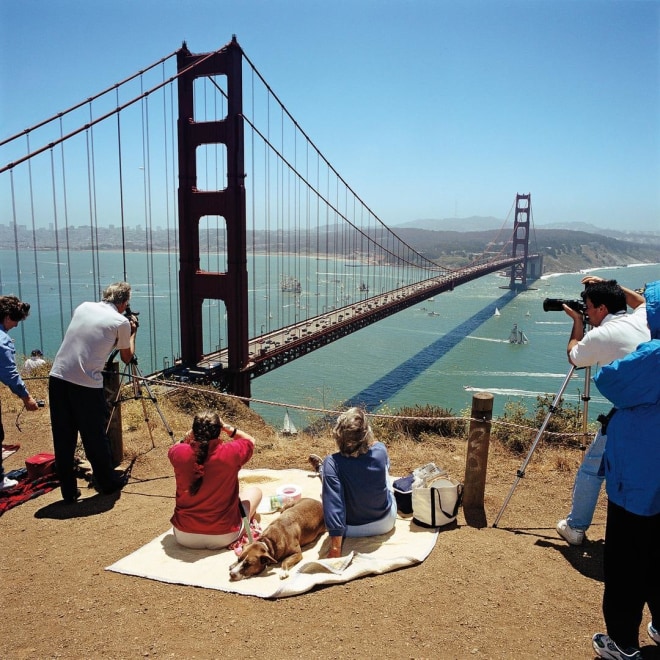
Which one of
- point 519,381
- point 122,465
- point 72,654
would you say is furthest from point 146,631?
point 519,381

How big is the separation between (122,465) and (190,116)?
1270 centimetres

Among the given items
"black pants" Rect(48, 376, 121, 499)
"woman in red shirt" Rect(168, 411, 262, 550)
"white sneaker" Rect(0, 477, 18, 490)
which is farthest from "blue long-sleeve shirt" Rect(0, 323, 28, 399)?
"woman in red shirt" Rect(168, 411, 262, 550)

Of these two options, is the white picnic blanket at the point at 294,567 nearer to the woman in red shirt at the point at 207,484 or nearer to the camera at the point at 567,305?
the woman in red shirt at the point at 207,484

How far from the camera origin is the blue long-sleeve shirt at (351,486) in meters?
3.09

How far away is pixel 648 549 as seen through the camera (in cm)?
219

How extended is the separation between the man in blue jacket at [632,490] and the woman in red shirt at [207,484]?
5.88 feet

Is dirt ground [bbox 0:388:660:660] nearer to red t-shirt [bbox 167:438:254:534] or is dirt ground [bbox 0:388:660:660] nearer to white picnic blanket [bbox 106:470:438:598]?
white picnic blanket [bbox 106:470:438:598]

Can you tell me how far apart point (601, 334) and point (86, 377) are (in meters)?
3.00

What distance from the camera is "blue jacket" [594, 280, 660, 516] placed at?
6.81ft

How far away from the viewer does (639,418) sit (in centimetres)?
215

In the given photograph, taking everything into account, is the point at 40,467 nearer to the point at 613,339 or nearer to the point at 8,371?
the point at 8,371

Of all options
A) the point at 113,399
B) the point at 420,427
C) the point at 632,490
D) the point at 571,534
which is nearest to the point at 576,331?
the point at 632,490

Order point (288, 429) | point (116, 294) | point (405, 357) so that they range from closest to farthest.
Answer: point (116, 294)
point (288, 429)
point (405, 357)

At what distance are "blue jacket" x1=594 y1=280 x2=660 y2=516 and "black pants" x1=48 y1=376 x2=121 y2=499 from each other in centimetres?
305
